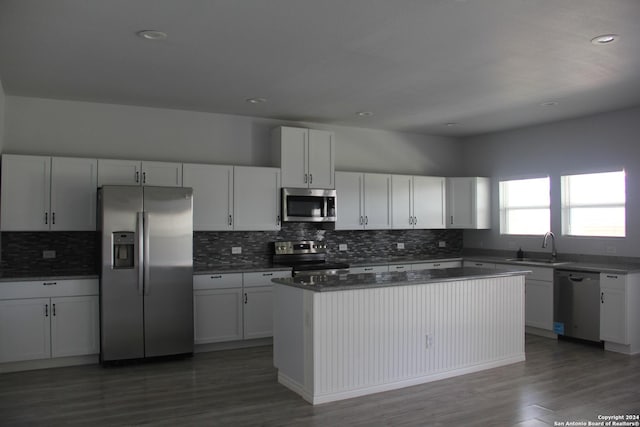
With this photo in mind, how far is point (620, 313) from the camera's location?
5.70 m

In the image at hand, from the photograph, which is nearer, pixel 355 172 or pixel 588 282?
pixel 588 282

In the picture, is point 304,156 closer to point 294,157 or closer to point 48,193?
point 294,157

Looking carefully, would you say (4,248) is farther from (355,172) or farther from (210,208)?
(355,172)

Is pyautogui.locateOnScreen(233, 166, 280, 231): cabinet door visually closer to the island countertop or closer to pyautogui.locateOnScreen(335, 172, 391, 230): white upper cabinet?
pyautogui.locateOnScreen(335, 172, 391, 230): white upper cabinet

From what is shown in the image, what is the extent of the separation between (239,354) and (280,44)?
3.46 metres

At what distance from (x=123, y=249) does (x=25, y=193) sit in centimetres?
117

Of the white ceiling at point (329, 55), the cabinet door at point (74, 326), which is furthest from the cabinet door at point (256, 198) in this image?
the cabinet door at point (74, 326)

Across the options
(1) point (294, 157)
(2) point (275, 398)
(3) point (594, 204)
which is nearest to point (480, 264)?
(3) point (594, 204)

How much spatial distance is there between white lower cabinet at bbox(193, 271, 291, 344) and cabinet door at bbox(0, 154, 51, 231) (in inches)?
69.2

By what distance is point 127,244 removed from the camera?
528cm

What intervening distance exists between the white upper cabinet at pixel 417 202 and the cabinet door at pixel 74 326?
13.8ft

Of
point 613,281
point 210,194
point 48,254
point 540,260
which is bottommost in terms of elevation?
point 613,281

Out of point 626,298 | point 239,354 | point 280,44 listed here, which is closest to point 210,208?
point 239,354

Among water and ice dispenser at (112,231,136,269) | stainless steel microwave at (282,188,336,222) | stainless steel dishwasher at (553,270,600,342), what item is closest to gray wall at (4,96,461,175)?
stainless steel microwave at (282,188,336,222)
